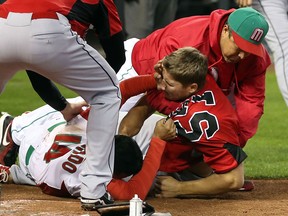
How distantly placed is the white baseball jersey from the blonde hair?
0.63 m

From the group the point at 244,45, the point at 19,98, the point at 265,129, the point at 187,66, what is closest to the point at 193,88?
the point at 187,66

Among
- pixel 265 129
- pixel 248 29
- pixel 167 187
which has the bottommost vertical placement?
pixel 265 129

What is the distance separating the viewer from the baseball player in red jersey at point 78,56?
495 centimetres

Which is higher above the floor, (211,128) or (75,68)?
(75,68)

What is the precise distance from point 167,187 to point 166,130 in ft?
1.30

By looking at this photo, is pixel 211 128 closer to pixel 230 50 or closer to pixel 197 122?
pixel 197 122

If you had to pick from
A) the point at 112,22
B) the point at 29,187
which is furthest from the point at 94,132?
the point at 29,187

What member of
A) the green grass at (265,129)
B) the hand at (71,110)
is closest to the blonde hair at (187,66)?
the hand at (71,110)

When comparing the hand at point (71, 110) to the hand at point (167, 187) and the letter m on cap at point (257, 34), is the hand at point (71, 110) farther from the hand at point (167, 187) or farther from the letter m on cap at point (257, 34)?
the letter m on cap at point (257, 34)

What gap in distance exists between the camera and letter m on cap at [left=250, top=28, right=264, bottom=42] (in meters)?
5.79

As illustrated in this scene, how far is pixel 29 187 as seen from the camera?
6.09 metres

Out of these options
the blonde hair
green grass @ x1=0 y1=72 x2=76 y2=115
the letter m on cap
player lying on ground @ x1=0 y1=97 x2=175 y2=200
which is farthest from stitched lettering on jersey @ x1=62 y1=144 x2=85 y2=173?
green grass @ x1=0 y1=72 x2=76 y2=115

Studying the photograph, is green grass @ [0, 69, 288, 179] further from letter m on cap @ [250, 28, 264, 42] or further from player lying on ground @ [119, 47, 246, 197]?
letter m on cap @ [250, 28, 264, 42]

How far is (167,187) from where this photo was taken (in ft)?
19.1
